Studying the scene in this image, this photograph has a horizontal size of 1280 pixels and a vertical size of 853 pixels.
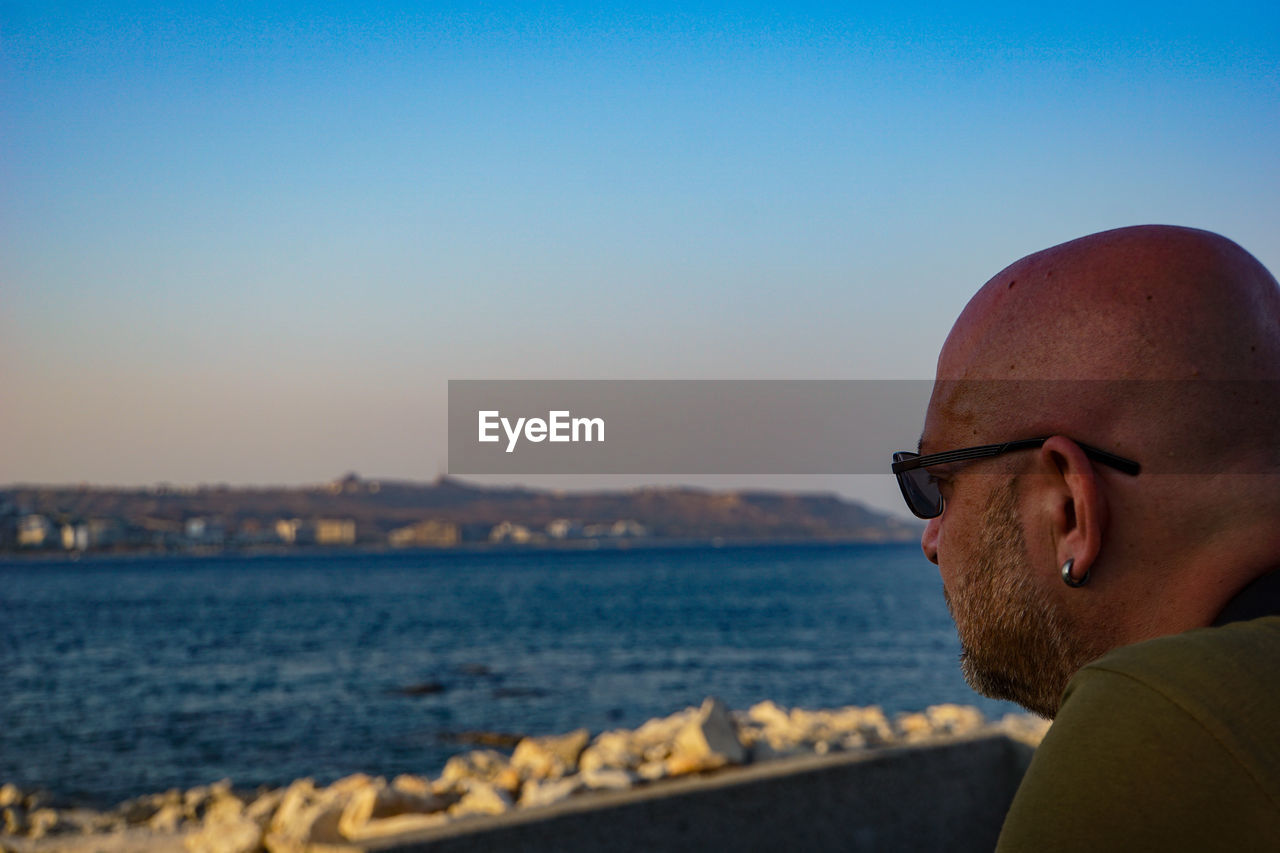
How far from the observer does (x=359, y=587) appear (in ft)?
307

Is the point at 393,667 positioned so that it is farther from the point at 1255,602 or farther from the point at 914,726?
the point at 1255,602

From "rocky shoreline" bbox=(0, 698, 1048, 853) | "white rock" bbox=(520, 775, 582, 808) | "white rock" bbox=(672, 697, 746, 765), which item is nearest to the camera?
"rocky shoreline" bbox=(0, 698, 1048, 853)

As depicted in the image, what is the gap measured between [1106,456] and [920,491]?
0.28 metres

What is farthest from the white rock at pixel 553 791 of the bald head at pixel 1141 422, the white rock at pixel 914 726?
the white rock at pixel 914 726

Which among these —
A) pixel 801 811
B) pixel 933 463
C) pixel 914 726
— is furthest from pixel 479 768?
pixel 933 463

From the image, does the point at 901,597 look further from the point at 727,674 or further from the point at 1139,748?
the point at 1139,748

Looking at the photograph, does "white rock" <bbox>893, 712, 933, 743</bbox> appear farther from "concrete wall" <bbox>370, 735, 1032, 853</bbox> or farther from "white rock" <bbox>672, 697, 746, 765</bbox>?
"concrete wall" <bbox>370, 735, 1032, 853</bbox>

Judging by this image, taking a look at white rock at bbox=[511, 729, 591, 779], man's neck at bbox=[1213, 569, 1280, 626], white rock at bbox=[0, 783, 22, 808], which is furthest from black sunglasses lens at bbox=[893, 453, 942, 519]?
white rock at bbox=[0, 783, 22, 808]

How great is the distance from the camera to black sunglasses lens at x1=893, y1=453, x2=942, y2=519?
1.23 metres

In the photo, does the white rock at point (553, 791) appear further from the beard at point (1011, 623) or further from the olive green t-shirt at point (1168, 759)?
the olive green t-shirt at point (1168, 759)

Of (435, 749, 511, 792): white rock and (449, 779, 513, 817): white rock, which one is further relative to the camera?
(435, 749, 511, 792): white rock

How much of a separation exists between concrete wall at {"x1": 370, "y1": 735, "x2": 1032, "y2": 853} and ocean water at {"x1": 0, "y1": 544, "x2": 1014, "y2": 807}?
715 inches

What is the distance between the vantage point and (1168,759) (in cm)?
72

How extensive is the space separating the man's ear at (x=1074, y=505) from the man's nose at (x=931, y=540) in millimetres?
233
